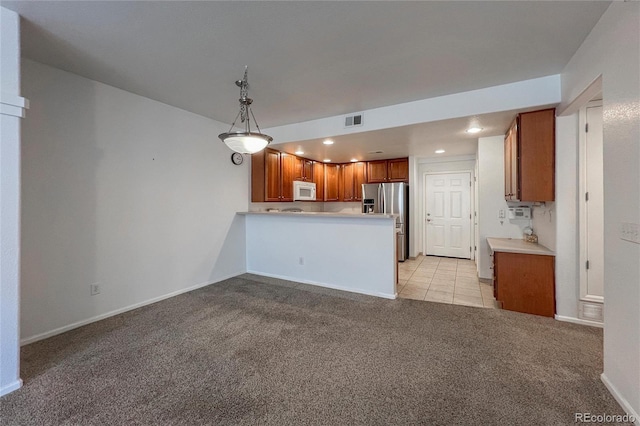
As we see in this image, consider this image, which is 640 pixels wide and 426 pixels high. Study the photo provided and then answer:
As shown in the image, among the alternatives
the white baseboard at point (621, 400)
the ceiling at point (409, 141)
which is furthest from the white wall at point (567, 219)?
the white baseboard at point (621, 400)

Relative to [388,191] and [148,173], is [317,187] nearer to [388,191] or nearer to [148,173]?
[388,191]

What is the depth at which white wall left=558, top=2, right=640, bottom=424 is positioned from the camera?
4.81 feet

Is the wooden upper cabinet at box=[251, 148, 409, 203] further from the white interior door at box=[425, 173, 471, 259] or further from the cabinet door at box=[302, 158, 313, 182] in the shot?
the white interior door at box=[425, 173, 471, 259]

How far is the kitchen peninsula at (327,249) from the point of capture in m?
3.55

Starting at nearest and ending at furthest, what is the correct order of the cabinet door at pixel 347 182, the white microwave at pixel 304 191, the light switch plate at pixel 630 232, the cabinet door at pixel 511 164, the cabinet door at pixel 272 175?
the light switch plate at pixel 630 232 → the cabinet door at pixel 511 164 → the cabinet door at pixel 272 175 → the white microwave at pixel 304 191 → the cabinet door at pixel 347 182

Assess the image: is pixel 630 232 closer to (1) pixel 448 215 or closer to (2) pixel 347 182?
(1) pixel 448 215

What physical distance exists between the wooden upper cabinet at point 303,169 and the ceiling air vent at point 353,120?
2.02 meters

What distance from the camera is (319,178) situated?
6.35 metres

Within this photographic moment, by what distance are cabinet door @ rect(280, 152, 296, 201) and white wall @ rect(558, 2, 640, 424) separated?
428 cm

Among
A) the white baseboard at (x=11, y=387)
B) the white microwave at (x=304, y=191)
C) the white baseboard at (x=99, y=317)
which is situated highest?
the white microwave at (x=304, y=191)

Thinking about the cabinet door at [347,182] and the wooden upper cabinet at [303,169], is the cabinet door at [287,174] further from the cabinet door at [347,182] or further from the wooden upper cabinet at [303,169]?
the cabinet door at [347,182]

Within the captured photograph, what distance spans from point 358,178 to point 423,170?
1.54m

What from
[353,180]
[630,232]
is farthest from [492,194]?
[353,180]

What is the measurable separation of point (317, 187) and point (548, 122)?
4.32 m
